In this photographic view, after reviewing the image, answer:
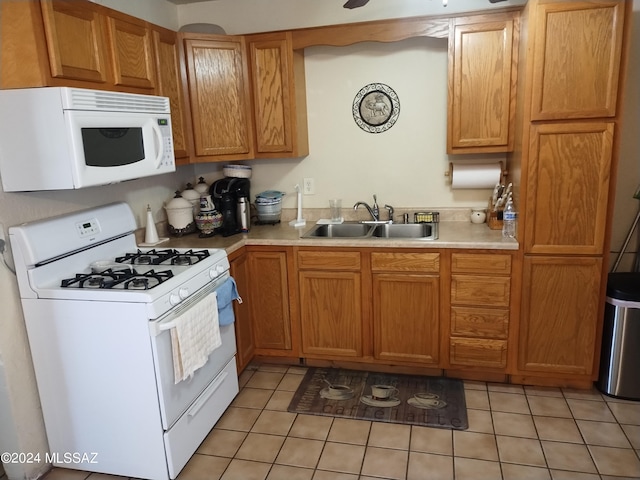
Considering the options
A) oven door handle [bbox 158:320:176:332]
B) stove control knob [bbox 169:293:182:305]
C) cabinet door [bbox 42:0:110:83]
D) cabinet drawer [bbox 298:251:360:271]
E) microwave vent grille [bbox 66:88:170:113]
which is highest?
cabinet door [bbox 42:0:110:83]

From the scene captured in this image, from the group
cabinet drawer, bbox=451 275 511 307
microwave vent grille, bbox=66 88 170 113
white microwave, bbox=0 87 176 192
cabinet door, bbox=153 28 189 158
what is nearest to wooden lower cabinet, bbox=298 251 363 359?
cabinet drawer, bbox=451 275 511 307

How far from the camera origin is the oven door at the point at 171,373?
2030 millimetres

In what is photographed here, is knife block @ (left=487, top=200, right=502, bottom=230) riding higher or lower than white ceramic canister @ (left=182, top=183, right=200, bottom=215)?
lower

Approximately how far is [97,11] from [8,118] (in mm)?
662

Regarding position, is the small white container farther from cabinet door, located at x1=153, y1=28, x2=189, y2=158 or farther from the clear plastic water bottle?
cabinet door, located at x1=153, y1=28, x2=189, y2=158

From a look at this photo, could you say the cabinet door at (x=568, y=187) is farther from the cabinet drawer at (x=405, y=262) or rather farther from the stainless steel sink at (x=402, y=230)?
the stainless steel sink at (x=402, y=230)

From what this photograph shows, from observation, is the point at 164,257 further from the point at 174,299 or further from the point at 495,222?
the point at 495,222

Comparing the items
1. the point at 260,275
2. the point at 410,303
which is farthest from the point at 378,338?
the point at 260,275

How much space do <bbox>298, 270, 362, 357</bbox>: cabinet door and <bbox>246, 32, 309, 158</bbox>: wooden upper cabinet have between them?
0.87m

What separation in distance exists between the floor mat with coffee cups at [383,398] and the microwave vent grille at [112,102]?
1.76 metres

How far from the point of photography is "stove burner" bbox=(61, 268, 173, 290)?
209 centimetres

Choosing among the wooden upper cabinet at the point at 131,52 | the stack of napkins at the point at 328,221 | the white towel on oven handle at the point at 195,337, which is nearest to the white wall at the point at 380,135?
the stack of napkins at the point at 328,221

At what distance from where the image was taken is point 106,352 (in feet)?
6.81

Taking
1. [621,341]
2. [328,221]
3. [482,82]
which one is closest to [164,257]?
[328,221]
